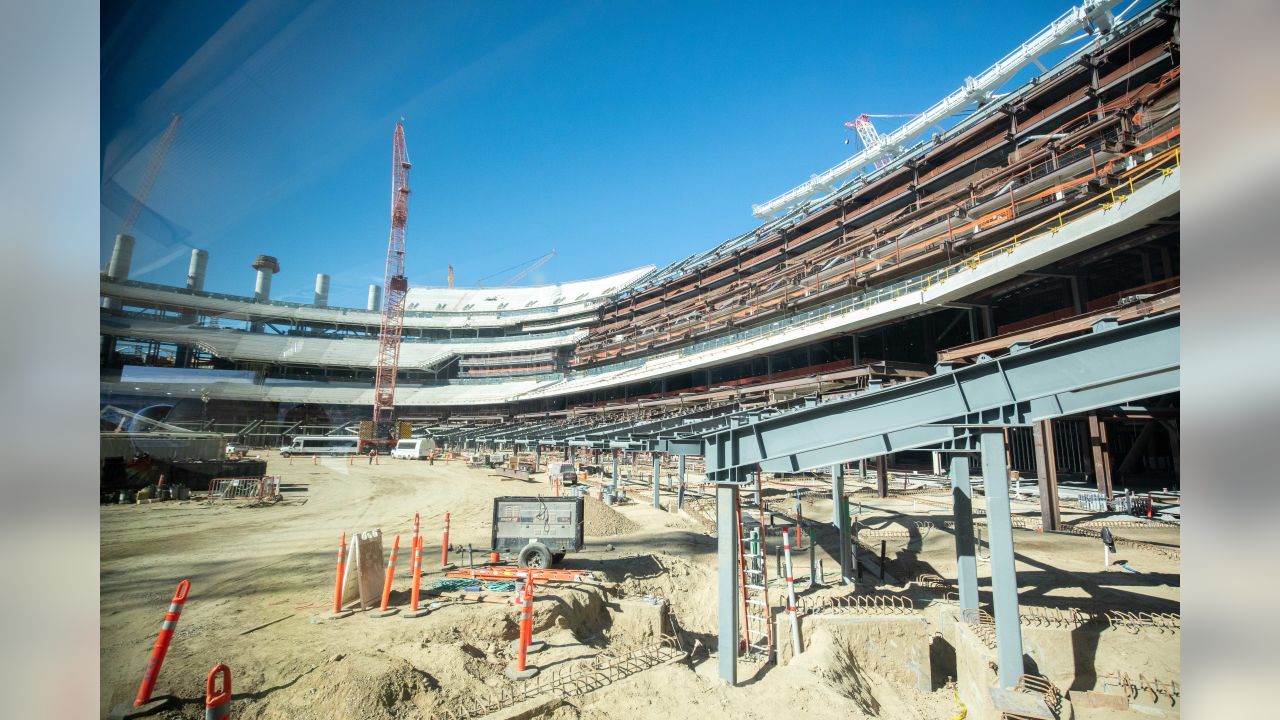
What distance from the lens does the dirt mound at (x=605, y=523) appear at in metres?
15.2

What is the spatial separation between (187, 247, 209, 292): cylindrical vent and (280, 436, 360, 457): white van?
50.8 feet

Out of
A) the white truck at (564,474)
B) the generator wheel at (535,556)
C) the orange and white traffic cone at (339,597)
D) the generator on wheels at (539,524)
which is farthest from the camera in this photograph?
the white truck at (564,474)

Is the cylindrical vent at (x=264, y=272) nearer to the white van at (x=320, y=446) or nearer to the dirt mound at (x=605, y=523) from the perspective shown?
the dirt mound at (x=605, y=523)

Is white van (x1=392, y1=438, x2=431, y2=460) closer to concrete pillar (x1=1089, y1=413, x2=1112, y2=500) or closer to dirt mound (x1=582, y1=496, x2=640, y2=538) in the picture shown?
dirt mound (x1=582, y1=496, x2=640, y2=538)

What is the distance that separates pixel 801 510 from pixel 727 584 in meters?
9.90

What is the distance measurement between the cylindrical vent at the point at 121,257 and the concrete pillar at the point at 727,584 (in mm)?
5769

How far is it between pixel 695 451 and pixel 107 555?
682 cm

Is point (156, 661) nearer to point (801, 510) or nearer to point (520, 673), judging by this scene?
point (520, 673)

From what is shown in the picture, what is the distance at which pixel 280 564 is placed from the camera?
10.5 m

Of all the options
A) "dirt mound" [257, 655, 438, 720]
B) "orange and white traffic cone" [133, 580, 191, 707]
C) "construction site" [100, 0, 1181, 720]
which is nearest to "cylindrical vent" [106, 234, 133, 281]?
"construction site" [100, 0, 1181, 720]

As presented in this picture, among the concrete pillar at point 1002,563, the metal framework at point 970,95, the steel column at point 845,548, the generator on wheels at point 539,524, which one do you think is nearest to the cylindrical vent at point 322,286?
the generator on wheels at point 539,524

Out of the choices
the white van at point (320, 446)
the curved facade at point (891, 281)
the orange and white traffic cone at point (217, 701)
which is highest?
the curved facade at point (891, 281)

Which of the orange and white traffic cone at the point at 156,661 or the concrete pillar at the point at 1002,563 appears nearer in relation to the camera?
the orange and white traffic cone at the point at 156,661
